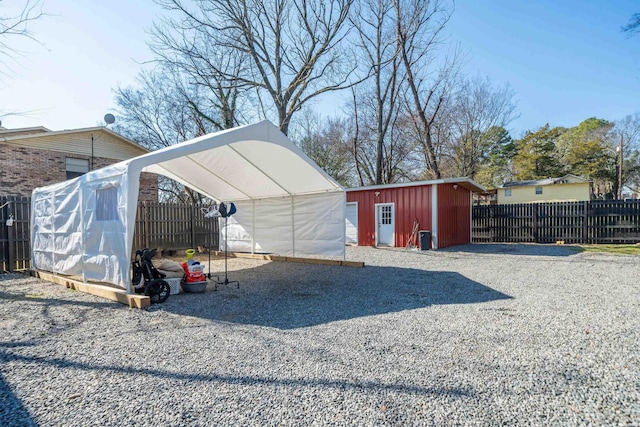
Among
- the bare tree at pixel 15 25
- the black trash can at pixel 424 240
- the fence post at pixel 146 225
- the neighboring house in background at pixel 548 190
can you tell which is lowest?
the black trash can at pixel 424 240

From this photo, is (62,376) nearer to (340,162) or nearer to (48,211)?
(48,211)

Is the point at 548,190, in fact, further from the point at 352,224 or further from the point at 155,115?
the point at 155,115

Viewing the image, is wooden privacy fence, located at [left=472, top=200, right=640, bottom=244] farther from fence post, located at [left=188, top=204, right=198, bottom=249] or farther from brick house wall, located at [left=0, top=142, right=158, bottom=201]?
brick house wall, located at [left=0, top=142, right=158, bottom=201]

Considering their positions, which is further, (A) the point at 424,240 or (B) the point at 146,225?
(A) the point at 424,240

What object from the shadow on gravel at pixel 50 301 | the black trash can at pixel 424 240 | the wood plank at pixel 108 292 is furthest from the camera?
the black trash can at pixel 424 240

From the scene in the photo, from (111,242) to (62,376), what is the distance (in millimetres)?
2799

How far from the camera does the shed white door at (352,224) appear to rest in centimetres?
1425

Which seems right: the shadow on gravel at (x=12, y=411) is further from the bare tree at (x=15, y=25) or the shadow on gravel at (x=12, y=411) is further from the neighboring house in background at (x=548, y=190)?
the neighboring house in background at (x=548, y=190)

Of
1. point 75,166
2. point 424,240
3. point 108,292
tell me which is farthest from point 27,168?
point 424,240

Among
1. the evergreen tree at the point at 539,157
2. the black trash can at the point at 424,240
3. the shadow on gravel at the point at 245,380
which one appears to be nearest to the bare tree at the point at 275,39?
the black trash can at the point at 424,240

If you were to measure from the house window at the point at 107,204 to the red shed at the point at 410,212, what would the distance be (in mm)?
9879

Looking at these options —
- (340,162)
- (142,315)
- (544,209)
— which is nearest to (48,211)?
→ (142,315)

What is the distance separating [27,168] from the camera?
39.7ft

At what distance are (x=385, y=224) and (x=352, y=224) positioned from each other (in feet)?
4.99
